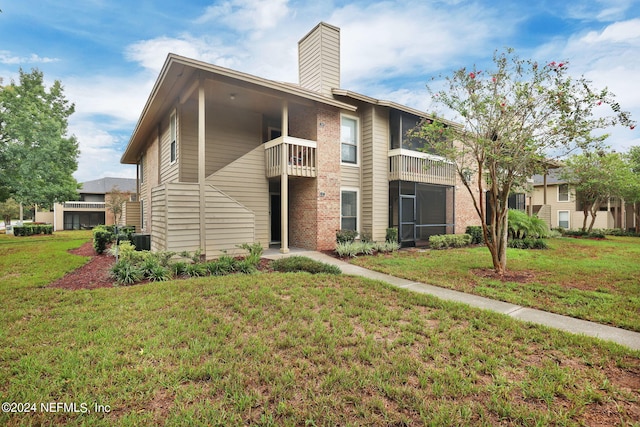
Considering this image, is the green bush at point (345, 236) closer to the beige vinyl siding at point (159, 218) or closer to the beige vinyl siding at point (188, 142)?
the beige vinyl siding at point (188, 142)

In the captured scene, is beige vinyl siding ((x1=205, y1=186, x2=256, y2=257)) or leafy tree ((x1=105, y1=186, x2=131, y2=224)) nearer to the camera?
beige vinyl siding ((x1=205, y1=186, x2=256, y2=257))

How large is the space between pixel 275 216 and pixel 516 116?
28.7ft

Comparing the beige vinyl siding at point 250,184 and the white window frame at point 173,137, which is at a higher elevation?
the white window frame at point 173,137

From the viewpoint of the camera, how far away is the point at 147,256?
6.87m

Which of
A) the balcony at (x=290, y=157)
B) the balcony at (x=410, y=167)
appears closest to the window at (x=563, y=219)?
the balcony at (x=410, y=167)

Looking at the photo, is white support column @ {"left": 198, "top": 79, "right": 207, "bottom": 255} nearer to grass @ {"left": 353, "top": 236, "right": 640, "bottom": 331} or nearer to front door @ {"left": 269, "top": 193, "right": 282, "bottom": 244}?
front door @ {"left": 269, "top": 193, "right": 282, "bottom": 244}

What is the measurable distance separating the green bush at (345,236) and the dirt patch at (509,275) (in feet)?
14.4

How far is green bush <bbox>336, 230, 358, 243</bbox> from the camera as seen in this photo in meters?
11.2

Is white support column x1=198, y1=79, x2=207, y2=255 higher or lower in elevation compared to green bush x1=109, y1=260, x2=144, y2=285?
higher

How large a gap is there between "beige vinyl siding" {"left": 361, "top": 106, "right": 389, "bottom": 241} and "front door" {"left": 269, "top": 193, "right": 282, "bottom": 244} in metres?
3.45

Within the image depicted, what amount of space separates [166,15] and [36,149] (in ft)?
52.1

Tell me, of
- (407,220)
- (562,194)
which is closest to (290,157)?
(407,220)

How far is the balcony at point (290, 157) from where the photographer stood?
9984 millimetres

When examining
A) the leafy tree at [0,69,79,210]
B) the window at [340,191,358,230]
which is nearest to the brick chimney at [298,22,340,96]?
the window at [340,191,358,230]
